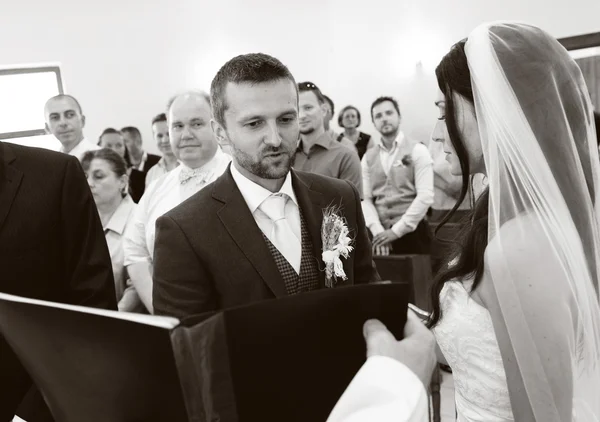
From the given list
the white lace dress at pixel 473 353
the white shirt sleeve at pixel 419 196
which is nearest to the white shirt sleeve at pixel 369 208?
the white shirt sleeve at pixel 419 196

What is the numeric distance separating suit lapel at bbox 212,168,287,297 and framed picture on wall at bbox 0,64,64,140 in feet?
23.0

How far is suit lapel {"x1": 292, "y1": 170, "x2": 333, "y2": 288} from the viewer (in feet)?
6.21

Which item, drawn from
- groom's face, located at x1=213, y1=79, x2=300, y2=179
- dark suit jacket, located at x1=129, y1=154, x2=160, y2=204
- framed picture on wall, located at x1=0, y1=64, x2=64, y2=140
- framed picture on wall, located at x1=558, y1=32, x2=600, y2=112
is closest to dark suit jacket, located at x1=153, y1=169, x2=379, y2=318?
groom's face, located at x1=213, y1=79, x2=300, y2=179

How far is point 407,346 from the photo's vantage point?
0.99 m

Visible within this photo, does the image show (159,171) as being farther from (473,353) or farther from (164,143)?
(473,353)

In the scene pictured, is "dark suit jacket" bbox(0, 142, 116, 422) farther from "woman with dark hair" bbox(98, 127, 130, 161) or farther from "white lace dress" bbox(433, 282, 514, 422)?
"woman with dark hair" bbox(98, 127, 130, 161)

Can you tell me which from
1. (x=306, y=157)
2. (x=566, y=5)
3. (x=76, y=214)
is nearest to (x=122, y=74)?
(x=306, y=157)

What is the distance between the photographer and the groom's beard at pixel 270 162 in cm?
187

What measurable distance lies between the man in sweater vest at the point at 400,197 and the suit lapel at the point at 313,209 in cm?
291

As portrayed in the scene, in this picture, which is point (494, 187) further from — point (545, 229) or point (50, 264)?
point (50, 264)

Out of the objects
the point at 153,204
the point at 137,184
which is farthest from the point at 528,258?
the point at 137,184

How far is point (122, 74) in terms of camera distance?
8.37 metres

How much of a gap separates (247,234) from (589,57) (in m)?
5.21

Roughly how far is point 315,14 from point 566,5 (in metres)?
3.68
